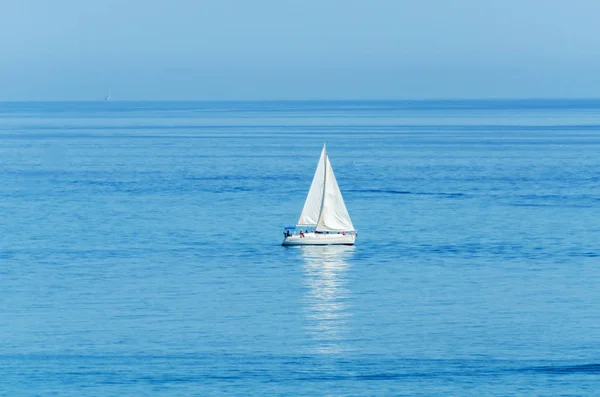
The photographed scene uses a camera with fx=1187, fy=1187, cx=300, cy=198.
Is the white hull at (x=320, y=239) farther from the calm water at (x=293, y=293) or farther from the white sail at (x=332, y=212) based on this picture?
the white sail at (x=332, y=212)

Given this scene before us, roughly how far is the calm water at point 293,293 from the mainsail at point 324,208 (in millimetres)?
2235

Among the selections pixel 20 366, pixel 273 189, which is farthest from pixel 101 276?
pixel 273 189

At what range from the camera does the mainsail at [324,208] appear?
80125mm

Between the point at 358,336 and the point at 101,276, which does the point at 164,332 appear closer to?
the point at 358,336

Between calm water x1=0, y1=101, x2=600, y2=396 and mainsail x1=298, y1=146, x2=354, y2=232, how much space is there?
2235mm

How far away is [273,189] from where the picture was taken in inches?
4660

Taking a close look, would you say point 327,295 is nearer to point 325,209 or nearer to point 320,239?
point 320,239

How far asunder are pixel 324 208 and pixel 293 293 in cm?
1981

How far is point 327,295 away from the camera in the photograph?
60.9 m

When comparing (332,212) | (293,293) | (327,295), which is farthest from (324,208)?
(327,295)

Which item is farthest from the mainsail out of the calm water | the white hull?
the calm water

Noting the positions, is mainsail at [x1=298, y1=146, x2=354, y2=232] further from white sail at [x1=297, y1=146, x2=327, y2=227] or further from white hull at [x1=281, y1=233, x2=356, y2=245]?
white hull at [x1=281, y1=233, x2=356, y2=245]

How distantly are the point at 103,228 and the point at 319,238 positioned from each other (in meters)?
17.9

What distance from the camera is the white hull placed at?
78250mm
